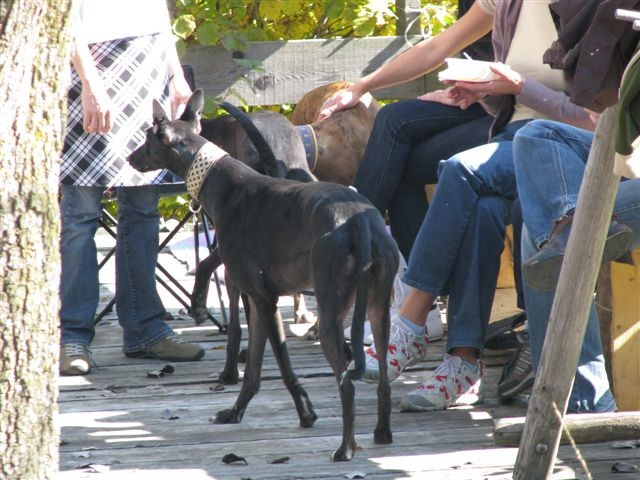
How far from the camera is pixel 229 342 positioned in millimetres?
4090

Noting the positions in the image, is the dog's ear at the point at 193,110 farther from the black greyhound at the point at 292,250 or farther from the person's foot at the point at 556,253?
the person's foot at the point at 556,253

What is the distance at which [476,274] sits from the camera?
12.3 feet

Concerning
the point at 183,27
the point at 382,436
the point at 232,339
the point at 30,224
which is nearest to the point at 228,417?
the point at 232,339

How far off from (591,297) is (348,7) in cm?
503

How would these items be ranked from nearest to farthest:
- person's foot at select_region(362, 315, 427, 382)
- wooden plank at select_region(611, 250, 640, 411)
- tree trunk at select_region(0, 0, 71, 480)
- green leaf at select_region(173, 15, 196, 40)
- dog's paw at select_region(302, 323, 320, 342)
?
tree trunk at select_region(0, 0, 71, 480) < wooden plank at select_region(611, 250, 640, 411) < person's foot at select_region(362, 315, 427, 382) < dog's paw at select_region(302, 323, 320, 342) < green leaf at select_region(173, 15, 196, 40)

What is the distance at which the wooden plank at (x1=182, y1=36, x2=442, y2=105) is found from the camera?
6.37 metres

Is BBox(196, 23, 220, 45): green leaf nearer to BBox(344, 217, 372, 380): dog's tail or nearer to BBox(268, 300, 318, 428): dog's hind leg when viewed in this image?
BBox(268, 300, 318, 428): dog's hind leg

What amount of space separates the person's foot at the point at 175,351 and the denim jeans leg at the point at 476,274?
1.31 m

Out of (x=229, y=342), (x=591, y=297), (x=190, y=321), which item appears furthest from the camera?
(x=190, y=321)

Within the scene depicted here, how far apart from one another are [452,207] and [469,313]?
14.7 inches

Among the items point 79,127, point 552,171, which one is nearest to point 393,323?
point 552,171

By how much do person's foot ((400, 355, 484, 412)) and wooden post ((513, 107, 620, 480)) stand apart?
3.08ft

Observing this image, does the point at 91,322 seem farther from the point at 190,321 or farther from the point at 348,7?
the point at 348,7

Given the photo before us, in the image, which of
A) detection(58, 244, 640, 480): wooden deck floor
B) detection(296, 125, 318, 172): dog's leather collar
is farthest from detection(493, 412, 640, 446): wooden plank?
detection(296, 125, 318, 172): dog's leather collar
